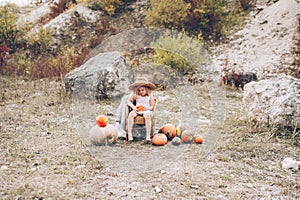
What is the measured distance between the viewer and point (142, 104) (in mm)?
4785

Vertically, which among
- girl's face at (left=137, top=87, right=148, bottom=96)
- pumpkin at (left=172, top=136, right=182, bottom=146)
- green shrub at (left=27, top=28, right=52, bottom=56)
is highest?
green shrub at (left=27, top=28, right=52, bottom=56)

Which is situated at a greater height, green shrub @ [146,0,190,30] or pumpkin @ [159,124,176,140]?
green shrub @ [146,0,190,30]

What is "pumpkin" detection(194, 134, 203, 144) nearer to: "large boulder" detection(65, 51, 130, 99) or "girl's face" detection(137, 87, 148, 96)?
"girl's face" detection(137, 87, 148, 96)

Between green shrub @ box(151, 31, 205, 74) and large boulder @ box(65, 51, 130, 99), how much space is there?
1.45m

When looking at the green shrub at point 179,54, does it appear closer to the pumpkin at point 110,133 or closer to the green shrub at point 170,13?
the green shrub at point 170,13

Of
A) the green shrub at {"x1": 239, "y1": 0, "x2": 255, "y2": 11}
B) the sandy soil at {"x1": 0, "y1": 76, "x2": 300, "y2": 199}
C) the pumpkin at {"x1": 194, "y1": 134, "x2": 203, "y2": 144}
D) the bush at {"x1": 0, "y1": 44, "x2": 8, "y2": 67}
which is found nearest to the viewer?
the sandy soil at {"x1": 0, "y1": 76, "x2": 300, "y2": 199}

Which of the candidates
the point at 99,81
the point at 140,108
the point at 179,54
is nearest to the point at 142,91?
the point at 140,108

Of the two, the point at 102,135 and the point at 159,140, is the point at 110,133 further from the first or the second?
the point at 159,140

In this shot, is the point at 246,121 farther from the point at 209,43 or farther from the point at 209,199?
the point at 209,43

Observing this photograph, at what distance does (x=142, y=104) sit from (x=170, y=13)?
21.0 feet

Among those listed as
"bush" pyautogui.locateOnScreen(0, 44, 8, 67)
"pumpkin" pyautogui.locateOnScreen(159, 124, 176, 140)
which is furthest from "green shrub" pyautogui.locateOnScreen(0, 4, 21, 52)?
"pumpkin" pyautogui.locateOnScreen(159, 124, 176, 140)

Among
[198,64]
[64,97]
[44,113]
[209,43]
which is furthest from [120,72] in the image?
[209,43]

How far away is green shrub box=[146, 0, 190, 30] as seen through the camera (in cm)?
1054

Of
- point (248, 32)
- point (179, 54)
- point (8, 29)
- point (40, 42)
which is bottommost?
point (179, 54)
